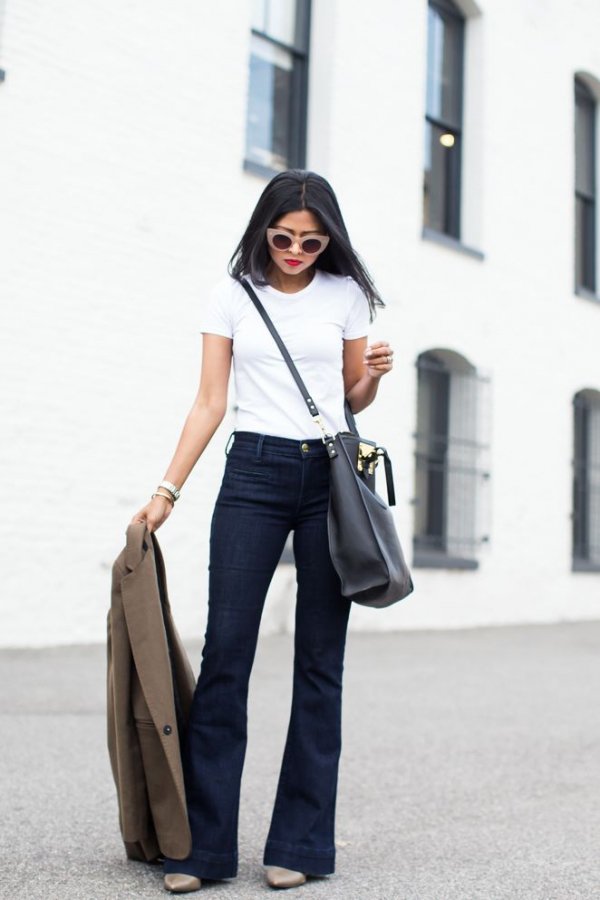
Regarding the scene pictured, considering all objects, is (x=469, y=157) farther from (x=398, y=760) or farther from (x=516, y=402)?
(x=398, y=760)

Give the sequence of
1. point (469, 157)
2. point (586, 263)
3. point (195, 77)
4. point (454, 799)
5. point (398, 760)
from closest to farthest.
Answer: point (454, 799), point (398, 760), point (195, 77), point (469, 157), point (586, 263)

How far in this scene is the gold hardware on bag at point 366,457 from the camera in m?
2.76

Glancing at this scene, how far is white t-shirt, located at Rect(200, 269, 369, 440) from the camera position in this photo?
2746 mm

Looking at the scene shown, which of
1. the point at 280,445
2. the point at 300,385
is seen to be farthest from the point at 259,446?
the point at 300,385

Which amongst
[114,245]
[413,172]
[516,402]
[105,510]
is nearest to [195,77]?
[114,245]

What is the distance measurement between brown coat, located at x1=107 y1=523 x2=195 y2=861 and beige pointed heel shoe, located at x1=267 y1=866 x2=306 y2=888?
0.72 ft

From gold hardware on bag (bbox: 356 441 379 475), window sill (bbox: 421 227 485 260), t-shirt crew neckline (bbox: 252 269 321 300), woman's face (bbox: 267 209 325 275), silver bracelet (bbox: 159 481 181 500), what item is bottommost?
silver bracelet (bbox: 159 481 181 500)

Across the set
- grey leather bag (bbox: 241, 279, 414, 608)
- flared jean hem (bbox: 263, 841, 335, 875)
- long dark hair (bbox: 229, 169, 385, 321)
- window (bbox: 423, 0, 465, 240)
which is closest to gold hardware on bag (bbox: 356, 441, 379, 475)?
grey leather bag (bbox: 241, 279, 414, 608)

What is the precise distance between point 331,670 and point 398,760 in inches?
71.4

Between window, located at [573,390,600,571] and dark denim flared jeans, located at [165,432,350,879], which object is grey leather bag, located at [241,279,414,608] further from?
window, located at [573,390,600,571]

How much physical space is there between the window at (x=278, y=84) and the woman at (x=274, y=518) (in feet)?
21.4

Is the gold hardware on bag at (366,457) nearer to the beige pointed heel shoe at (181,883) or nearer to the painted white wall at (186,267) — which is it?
the beige pointed heel shoe at (181,883)

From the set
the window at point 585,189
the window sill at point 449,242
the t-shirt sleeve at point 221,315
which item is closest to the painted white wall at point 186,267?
the window sill at point 449,242

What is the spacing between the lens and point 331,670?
108 inches
